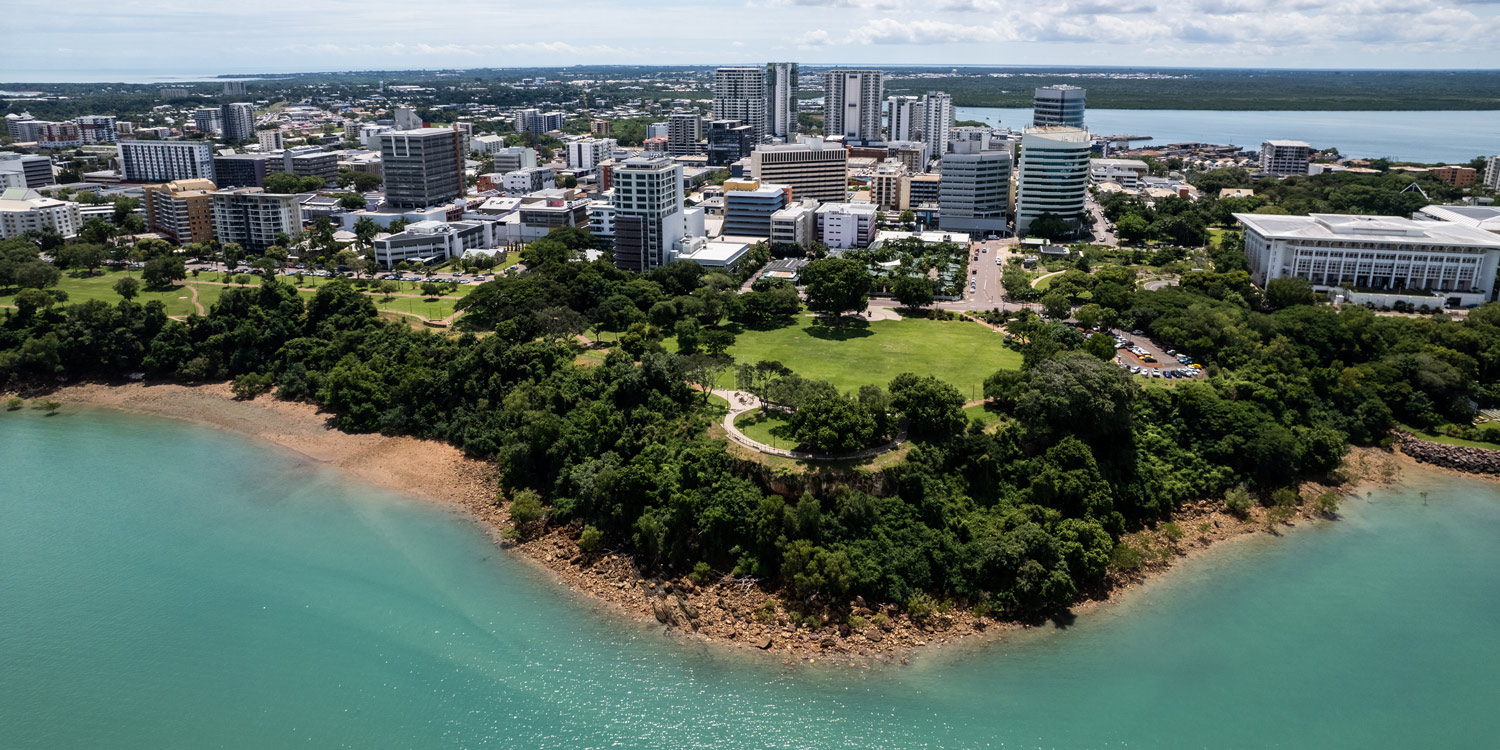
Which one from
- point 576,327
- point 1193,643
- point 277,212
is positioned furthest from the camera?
point 277,212

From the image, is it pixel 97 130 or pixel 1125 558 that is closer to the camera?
pixel 1125 558

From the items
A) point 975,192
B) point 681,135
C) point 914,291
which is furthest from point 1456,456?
point 681,135

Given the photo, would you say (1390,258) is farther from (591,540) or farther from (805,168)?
(591,540)

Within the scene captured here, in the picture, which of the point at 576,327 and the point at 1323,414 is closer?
the point at 1323,414

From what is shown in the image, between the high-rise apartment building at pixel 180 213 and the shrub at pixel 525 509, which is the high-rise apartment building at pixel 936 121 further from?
the shrub at pixel 525 509

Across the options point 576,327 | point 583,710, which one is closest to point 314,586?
point 583,710

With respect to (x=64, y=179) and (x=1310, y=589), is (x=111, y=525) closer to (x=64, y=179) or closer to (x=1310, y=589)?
(x=1310, y=589)
